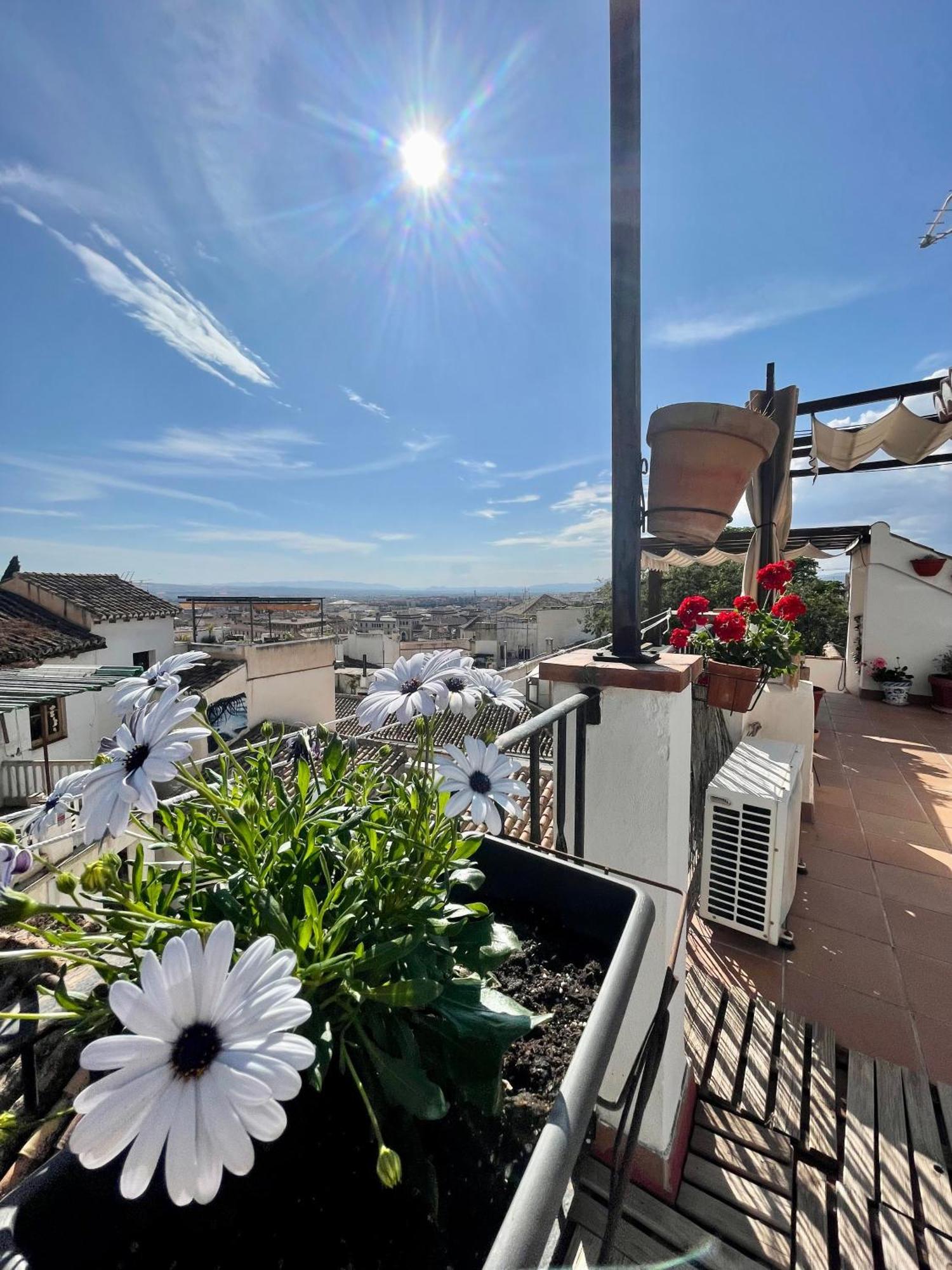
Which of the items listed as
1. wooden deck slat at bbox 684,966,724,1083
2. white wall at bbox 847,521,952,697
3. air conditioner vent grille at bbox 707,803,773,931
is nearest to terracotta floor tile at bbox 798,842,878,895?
air conditioner vent grille at bbox 707,803,773,931

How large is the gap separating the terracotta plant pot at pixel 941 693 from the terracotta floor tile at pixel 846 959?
5007 mm

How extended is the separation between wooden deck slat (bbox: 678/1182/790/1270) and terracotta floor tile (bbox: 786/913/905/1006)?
3.03 ft

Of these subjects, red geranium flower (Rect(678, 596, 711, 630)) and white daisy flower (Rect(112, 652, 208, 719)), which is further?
red geranium flower (Rect(678, 596, 711, 630))

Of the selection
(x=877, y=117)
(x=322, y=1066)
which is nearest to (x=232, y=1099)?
(x=322, y=1066)

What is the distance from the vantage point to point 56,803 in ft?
1.97

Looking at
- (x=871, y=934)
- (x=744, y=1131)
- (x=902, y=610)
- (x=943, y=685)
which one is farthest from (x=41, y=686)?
(x=902, y=610)

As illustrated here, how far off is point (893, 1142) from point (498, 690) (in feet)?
5.52

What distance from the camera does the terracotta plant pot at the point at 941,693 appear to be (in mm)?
5594

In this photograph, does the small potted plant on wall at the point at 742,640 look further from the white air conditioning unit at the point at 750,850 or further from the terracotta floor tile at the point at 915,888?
the terracotta floor tile at the point at 915,888

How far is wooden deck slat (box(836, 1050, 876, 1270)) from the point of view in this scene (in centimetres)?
112

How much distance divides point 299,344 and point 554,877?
1037 cm

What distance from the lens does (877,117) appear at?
305cm

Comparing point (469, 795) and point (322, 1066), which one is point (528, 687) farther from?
point (322, 1066)

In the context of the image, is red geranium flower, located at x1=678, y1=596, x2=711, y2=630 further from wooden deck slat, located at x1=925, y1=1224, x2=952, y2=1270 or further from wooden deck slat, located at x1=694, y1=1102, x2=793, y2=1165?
wooden deck slat, located at x1=925, y1=1224, x2=952, y2=1270
